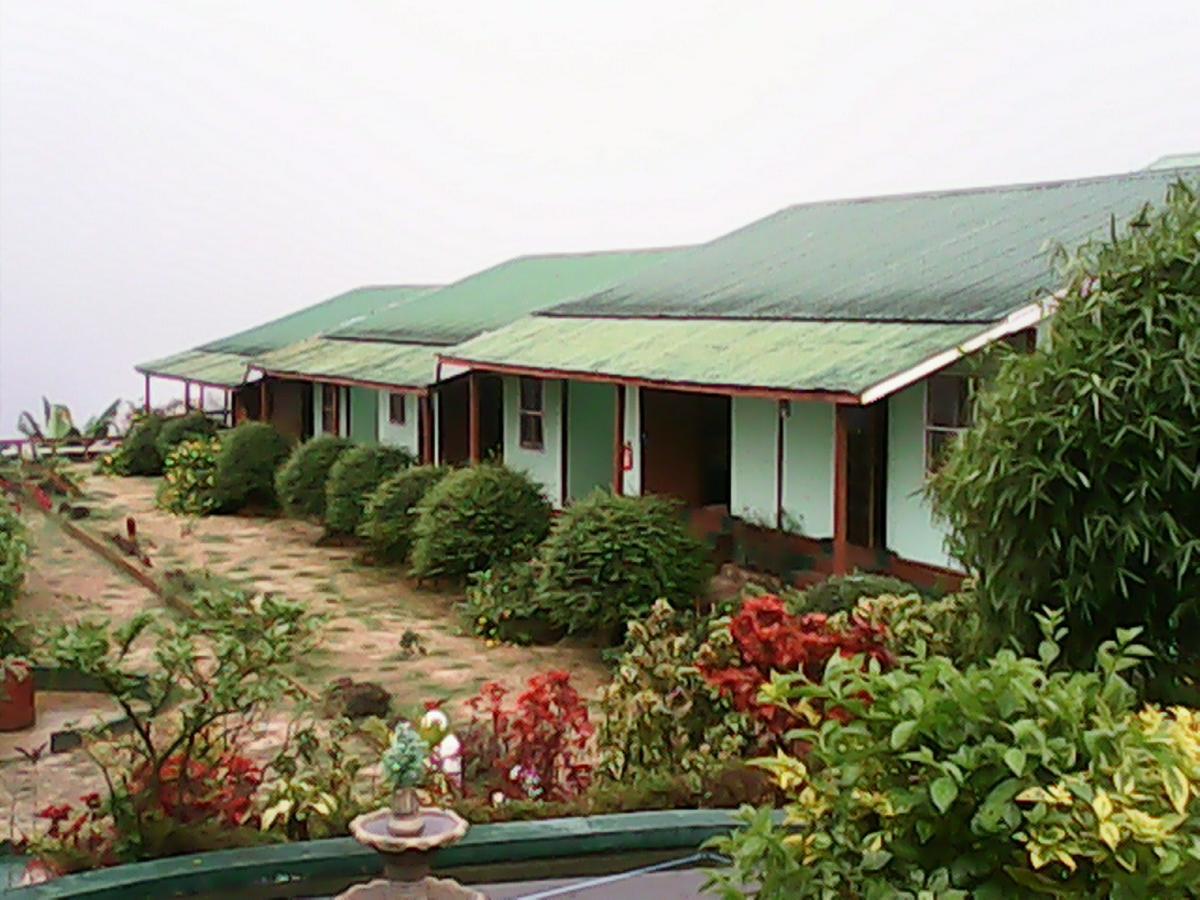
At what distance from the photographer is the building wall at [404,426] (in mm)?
23406

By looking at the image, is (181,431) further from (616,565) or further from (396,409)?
(616,565)

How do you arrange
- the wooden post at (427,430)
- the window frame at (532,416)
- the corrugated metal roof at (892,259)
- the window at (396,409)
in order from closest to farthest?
1. the corrugated metal roof at (892,259)
2. the window frame at (532,416)
3. the wooden post at (427,430)
4. the window at (396,409)

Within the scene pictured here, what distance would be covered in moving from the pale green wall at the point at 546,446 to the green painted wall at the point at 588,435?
16 centimetres

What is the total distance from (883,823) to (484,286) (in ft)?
87.5

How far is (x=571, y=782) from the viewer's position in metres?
7.48

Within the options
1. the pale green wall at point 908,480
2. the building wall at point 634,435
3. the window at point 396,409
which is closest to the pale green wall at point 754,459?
the building wall at point 634,435

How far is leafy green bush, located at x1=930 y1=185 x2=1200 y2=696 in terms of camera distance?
469 cm

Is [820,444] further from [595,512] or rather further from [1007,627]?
[1007,627]

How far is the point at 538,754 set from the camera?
7473 mm

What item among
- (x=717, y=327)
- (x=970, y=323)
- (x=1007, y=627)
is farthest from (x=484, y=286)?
(x=1007, y=627)

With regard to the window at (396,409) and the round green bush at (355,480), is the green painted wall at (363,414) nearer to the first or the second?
the window at (396,409)

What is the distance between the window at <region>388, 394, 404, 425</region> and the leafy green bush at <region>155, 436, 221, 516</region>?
3441 millimetres

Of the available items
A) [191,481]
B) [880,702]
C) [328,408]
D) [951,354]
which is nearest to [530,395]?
[191,481]

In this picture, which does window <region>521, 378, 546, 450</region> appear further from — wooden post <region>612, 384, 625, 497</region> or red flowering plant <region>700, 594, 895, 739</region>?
red flowering plant <region>700, 594, 895, 739</region>
